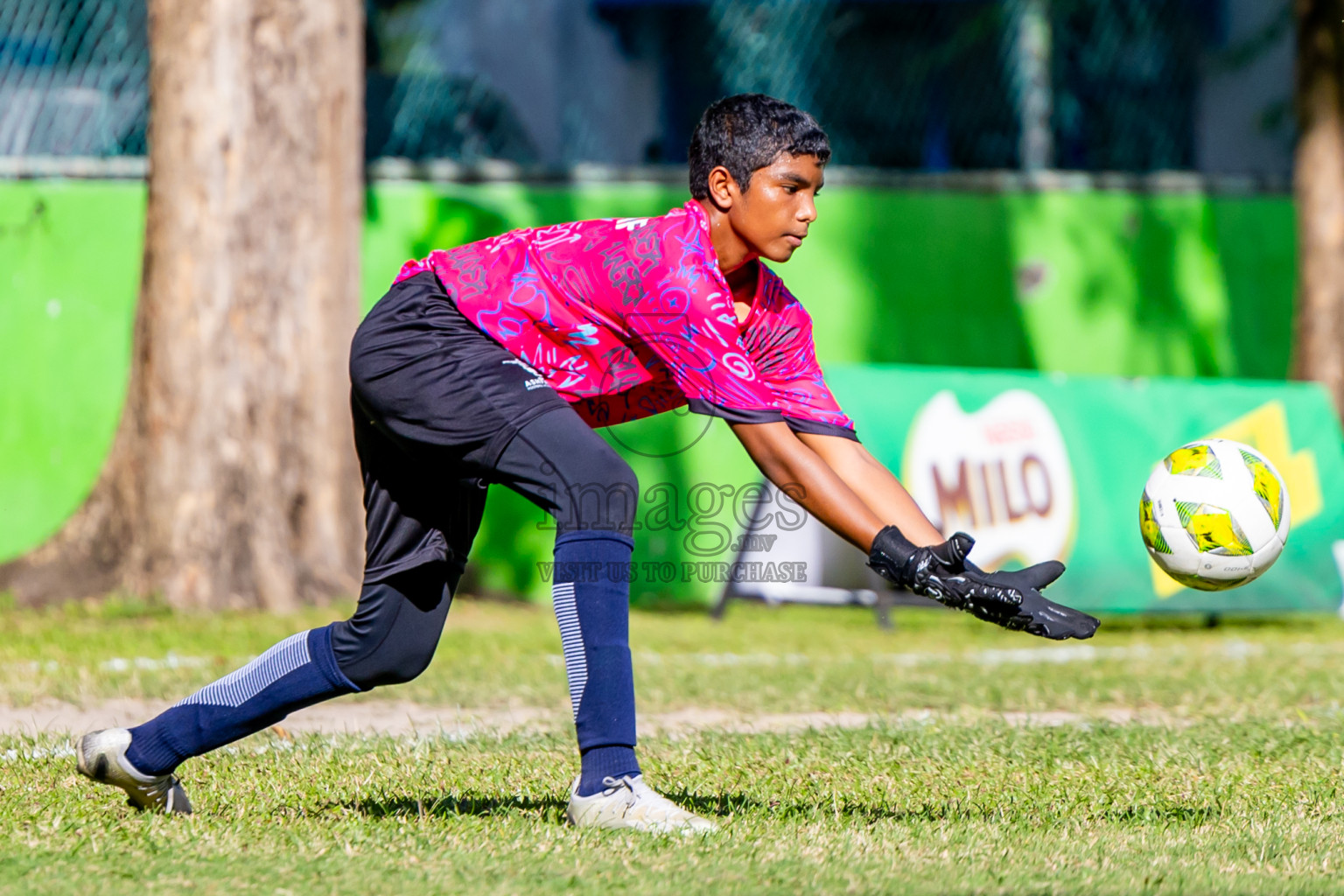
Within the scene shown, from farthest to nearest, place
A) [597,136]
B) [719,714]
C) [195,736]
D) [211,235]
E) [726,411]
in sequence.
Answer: [597,136] → [211,235] → [719,714] → [195,736] → [726,411]

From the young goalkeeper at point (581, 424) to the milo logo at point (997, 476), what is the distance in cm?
494

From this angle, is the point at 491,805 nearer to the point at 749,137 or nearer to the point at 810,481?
the point at 810,481

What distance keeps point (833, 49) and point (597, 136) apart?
1993 mm

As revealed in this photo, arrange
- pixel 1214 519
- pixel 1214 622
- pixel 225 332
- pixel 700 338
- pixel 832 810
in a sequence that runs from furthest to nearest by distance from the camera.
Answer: pixel 1214 622 → pixel 225 332 → pixel 1214 519 → pixel 832 810 → pixel 700 338

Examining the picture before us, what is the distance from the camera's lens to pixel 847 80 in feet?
40.0

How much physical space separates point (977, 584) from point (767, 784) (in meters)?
1.25

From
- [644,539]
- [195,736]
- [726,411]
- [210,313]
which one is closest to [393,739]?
[195,736]

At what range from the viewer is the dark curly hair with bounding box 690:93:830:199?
379cm

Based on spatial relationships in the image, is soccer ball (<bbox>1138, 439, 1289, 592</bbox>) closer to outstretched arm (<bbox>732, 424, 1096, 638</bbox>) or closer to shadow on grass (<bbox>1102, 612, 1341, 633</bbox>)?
outstretched arm (<bbox>732, 424, 1096, 638</bbox>)

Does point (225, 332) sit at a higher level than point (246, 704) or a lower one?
higher

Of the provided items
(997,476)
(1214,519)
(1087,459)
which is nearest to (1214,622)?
(1087,459)

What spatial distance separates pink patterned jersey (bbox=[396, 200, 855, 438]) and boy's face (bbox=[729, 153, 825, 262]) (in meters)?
0.11

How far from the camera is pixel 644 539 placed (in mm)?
10336

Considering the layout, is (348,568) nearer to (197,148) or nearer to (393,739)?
(197,148)
